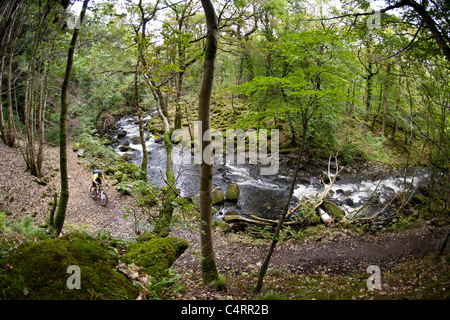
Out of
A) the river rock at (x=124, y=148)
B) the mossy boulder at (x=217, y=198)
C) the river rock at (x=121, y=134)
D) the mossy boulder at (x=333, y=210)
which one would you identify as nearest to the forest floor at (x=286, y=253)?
the mossy boulder at (x=333, y=210)

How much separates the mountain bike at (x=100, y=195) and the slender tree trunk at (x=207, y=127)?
6802 millimetres

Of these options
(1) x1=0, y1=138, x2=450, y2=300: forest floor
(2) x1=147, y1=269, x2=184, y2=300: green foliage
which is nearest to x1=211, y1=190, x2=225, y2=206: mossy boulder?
Result: (1) x1=0, y1=138, x2=450, y2=300: forest floor

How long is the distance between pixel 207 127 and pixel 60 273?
8.54ft

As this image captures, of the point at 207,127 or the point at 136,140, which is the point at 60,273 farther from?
the point at 136,140

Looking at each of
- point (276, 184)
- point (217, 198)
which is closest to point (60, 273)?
point (217, 198)

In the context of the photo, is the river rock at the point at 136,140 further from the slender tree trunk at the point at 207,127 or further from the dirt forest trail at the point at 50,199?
the slender tree trunk at the point at 207,127

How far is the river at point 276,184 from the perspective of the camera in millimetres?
10938

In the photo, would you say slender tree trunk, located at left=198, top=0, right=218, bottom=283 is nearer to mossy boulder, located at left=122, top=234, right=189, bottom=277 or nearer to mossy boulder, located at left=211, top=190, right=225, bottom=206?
mossy boulder, located at left=122, top=234, right=189, bottom=277

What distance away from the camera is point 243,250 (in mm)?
7449

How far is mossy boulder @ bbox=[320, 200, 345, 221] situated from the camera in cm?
908

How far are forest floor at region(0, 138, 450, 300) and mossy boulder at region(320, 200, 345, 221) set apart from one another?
1.11 m

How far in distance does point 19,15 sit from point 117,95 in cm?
1395

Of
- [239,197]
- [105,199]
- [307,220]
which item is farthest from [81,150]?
[307,220]

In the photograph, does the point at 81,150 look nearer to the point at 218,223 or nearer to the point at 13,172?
the point at 13,172
